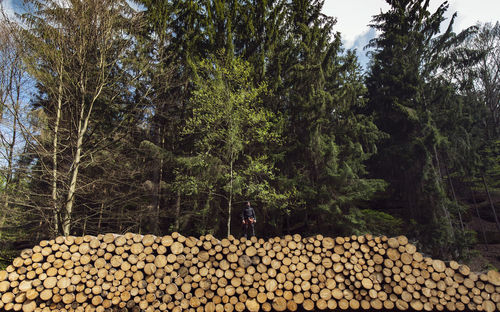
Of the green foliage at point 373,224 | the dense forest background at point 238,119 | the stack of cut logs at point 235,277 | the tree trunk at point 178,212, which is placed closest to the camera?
the stack of cut logs at point 235,277

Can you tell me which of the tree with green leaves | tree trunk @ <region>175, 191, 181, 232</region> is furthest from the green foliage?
tree trunk @ <region>175, 191, 181, 232</region>

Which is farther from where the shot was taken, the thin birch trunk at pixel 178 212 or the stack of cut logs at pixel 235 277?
the thin birch trunk at pixel 178 212

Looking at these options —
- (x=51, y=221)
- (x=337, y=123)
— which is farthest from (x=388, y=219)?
(x=51, y=221)

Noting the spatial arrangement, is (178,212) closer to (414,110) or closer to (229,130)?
(229,130)

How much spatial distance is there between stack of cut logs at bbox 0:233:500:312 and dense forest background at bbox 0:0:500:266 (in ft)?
5.71

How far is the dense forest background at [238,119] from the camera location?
6.51 m

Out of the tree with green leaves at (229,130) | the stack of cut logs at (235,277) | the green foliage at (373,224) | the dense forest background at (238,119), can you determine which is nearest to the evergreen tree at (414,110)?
the dense forest background at (238,119)

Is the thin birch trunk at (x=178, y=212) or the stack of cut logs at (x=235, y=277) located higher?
the thin birch trunk at (x=178, y=212)

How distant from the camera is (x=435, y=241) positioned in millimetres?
10312

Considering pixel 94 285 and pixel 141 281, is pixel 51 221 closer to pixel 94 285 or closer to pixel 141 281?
pixel 94 285

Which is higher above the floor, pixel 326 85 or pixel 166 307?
pixel 326 85

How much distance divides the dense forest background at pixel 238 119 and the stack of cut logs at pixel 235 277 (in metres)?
1.74

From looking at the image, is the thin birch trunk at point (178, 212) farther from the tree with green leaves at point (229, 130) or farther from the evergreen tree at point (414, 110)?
the evergreen tree at point (414, 110)

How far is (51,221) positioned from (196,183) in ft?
13.1
